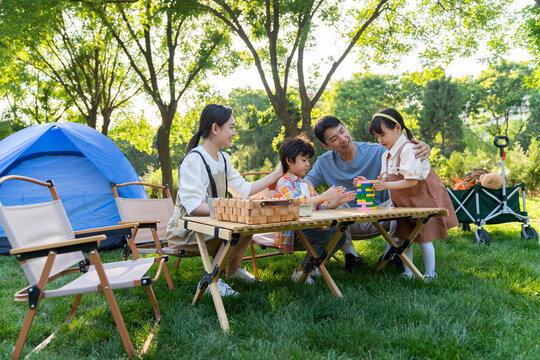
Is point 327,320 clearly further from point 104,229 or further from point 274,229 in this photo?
point 104,229

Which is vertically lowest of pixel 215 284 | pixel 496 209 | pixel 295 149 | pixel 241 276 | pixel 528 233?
pixel 528 233

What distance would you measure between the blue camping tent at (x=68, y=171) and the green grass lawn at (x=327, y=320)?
7.97ft

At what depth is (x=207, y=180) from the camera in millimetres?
3266

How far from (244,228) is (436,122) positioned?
26.9 metres

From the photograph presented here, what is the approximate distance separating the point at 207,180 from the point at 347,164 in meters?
1.56

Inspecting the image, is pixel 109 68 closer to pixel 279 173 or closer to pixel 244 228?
pixel 279 173

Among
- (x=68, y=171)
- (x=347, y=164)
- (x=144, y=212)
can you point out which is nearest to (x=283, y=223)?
(x=347, y=164)

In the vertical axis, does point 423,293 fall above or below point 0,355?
below

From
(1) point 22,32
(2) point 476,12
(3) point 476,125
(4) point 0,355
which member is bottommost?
(3) point 476,125

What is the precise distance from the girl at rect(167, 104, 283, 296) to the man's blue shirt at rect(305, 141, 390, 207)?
806 millimetres

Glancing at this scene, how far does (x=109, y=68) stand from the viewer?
600 inches

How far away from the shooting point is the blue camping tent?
591cm

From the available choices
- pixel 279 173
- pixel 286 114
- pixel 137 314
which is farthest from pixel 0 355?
pixel 286 114

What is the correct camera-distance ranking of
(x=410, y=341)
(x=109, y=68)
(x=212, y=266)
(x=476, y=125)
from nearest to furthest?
(x=410, y=341) < (x=212, y=266) < (x=109, y=68) < (x=476, y=125)
